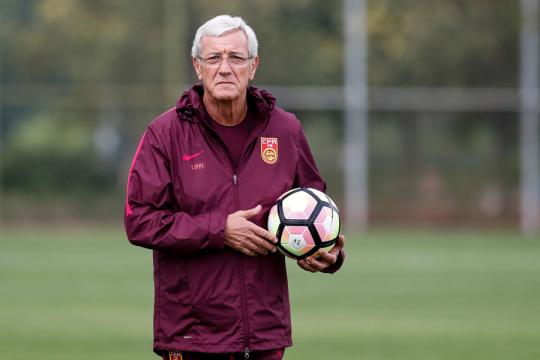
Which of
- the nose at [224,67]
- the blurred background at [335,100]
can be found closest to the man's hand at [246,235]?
the nose at [224,67]

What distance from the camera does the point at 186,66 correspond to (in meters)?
26.8

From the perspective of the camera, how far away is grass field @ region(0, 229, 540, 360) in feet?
33.7

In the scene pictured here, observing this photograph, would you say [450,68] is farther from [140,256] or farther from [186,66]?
[140,256]

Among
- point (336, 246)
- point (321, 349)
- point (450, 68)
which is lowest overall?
point (321, 349)

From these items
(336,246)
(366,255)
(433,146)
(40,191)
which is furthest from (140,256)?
(336,246)

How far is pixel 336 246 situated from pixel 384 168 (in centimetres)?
2156

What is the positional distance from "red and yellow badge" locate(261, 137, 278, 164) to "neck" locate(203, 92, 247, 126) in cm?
14

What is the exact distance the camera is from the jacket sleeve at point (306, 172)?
17.0 feet

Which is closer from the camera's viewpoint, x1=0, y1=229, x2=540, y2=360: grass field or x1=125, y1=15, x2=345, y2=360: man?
x1=125, y1=15, x2=345, y2=360: man

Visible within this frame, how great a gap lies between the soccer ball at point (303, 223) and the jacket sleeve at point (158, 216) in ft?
0.83

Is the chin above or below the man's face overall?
below

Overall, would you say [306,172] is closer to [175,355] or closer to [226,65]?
[226,65]

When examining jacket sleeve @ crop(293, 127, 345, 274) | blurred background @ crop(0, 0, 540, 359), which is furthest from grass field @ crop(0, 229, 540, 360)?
jacket sleeve @ crop(293, 127, 345, 274)

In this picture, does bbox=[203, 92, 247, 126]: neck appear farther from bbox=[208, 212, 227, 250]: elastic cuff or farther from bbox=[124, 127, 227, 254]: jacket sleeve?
bbox=[208, 212, 227, 250]: elastic cuff
